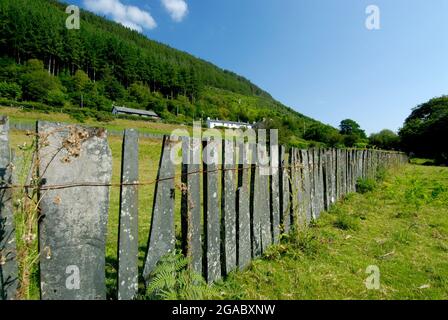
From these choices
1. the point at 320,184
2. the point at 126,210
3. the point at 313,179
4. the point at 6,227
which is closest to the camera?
the point at 6,227

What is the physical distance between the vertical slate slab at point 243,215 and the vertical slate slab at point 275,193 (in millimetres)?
703

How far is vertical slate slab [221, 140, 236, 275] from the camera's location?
3297 mm

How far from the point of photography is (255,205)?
12.5 feet

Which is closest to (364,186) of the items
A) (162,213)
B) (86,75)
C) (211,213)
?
(211,213)

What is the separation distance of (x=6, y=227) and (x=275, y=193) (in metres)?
3.35

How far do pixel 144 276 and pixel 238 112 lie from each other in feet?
438

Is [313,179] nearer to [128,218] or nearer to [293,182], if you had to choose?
[293,182]

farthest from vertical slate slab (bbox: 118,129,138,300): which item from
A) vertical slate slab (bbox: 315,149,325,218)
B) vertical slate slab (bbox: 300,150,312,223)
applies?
vertical slate slab (bbox: 315,149,325,218)

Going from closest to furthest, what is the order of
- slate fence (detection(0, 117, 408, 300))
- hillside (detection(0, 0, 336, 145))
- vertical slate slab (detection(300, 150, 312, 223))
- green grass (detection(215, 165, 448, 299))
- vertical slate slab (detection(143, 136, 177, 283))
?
1. slate fence (detection(0, 117, 408, 300))
2. vertical slate slab (detection(143, 136, 177, 283))
3. green grass (detection(215, 165, 448, 299))
4. vertical slate slab (detection(300, 150, 312, 223))
5. hillside (detection(0, 0, 336, 145))

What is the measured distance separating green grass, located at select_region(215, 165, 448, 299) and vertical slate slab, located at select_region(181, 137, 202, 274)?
498 mm

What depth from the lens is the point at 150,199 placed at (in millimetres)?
8164

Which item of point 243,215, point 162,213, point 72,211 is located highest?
point 72,211

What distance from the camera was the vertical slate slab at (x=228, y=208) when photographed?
3.30 meters

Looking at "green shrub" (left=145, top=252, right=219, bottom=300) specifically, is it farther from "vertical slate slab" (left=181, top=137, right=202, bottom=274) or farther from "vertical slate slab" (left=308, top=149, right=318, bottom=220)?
"vertical slate slab" (left=308, top=149, right=318, bottom=220)
